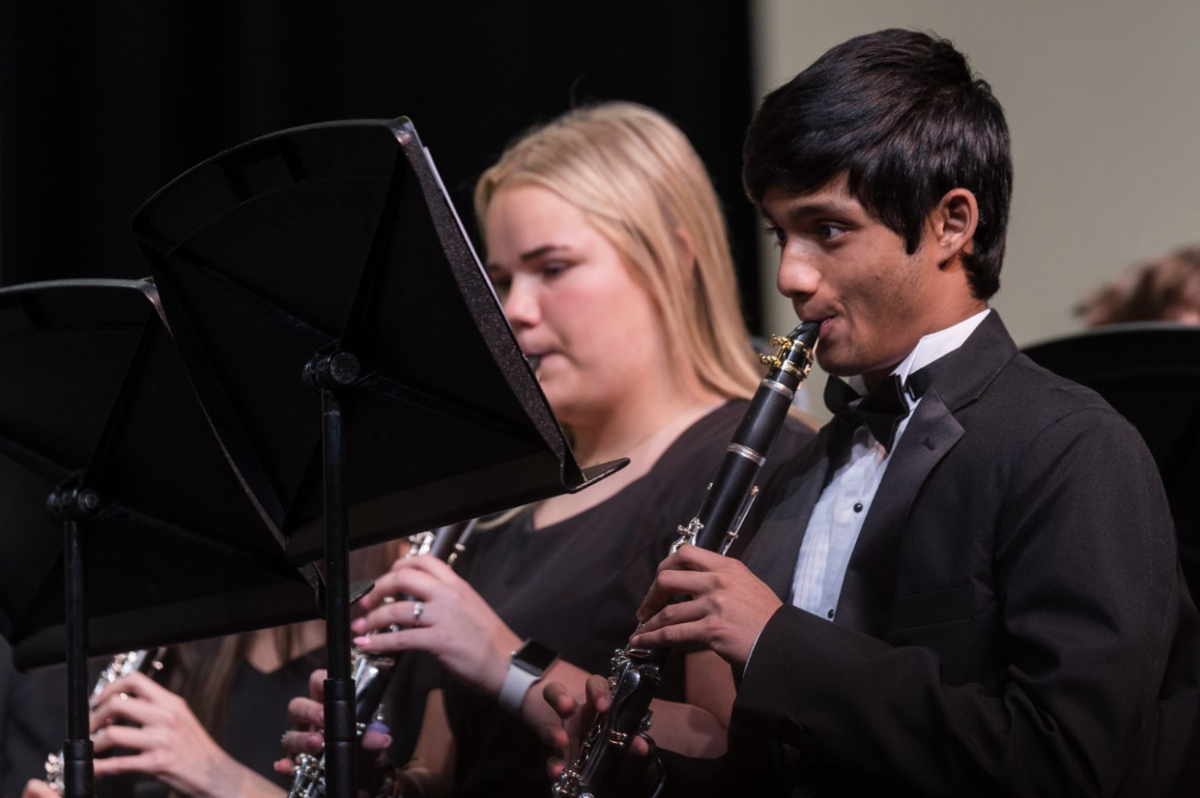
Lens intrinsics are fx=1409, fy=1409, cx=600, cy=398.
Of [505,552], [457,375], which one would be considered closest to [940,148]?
[457,375]

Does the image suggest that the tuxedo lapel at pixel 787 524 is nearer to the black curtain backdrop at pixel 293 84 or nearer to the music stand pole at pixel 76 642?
the music stand pole at pixel 76 642

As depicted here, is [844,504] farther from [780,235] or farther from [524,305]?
[524,305]

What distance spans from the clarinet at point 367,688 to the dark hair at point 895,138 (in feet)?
1.85

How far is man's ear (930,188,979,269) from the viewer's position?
1.32m

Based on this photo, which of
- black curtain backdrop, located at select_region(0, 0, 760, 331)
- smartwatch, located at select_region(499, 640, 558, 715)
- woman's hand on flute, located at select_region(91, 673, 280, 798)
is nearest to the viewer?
smartwatch, located at select_region(499, 640, 558, 715)

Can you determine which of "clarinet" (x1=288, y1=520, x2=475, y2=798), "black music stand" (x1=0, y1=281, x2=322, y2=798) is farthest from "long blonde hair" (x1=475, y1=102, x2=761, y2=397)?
"black music stand" (x1=0, y1=281, x2=322, y2=798)

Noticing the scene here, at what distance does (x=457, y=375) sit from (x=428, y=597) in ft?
2.03

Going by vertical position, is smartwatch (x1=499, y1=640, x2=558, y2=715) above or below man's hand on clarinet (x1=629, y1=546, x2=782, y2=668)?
above

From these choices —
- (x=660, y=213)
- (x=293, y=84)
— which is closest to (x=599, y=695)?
(x=660, y=213)

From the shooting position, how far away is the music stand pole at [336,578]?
1.12m

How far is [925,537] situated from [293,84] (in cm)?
225

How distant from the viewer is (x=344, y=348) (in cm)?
119

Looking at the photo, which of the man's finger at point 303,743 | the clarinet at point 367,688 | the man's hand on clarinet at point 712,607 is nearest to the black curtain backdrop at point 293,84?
the clarinet at point 367,688

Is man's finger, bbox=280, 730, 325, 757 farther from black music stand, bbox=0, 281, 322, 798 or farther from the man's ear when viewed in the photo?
the man's ear
